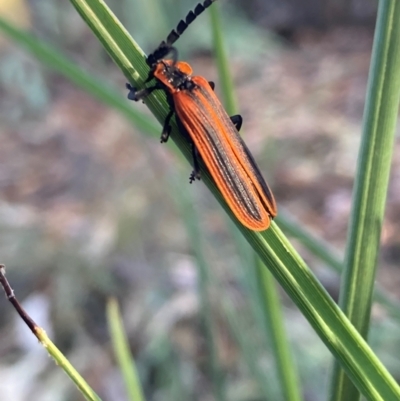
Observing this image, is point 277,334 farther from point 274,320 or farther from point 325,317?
point 325,317

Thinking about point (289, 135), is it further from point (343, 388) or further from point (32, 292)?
point (343, 388)

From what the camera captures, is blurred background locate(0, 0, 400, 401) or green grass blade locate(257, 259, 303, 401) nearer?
green grass blade locate(257, 259, 303, 401)

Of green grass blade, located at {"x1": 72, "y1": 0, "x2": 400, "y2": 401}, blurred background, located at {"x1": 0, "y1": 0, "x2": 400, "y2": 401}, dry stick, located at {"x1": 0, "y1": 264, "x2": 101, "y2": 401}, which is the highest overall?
blurred background, located at {"x1": 0, "y1": 0, "x2": 400, "y2": 401}

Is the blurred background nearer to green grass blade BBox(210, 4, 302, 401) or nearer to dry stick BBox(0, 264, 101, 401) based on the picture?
green grass blade BBox(210, 4, 302, 401)

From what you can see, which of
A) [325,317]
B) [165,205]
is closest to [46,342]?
[325,317]

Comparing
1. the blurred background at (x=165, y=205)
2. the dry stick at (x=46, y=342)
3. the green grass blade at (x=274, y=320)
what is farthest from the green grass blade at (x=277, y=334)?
the dry stick at (x=46, y=342)

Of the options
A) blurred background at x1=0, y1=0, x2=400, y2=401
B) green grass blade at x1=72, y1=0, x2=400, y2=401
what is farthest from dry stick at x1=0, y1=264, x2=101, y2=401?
blurred background at x1=0, y1=0, x2=400, y2=401
